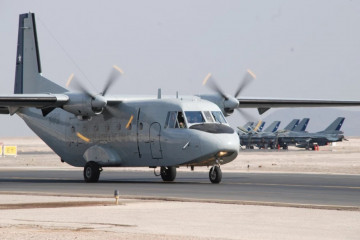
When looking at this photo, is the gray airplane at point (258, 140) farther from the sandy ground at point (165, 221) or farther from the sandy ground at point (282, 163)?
the sandy ground at point (165, 221)

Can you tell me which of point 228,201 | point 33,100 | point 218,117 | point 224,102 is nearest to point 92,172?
point 33,100

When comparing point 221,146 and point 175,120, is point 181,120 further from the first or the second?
point 221,146

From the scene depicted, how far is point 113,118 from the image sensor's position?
34.4m

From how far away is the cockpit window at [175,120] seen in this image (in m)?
31.5

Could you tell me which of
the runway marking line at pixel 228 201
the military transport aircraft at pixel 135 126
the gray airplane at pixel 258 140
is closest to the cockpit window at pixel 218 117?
the military transport aircraft at pixel 135 126

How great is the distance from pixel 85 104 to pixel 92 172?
3.07 meters

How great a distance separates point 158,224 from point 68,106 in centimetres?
1810

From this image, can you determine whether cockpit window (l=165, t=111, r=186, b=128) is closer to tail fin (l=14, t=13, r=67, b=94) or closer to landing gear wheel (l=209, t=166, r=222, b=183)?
landing gear wheel (l=209, t=166, r=222, b=183)

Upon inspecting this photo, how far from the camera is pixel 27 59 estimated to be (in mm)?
41438

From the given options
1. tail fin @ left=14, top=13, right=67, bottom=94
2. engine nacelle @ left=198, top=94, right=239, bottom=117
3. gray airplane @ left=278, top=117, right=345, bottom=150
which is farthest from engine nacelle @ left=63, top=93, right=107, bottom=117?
gray airplane @ left=278, top=117, right=345, bottom=150

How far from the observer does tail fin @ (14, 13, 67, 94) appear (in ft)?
134

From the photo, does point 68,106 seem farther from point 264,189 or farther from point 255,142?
point 255,142

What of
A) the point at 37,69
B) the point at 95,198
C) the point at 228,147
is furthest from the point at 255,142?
the point at 95,198

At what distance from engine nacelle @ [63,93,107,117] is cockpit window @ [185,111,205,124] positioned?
4173mm
